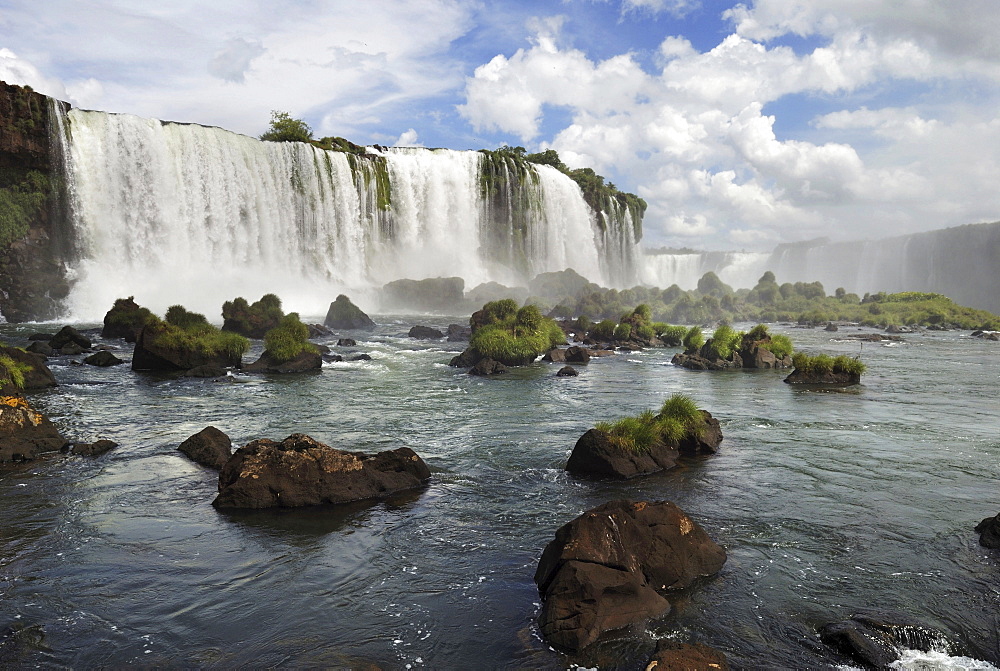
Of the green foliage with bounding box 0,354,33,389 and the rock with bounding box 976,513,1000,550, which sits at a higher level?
the green foliage with bounding box 0,354,33,389

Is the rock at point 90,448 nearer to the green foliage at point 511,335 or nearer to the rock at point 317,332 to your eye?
the green foliage at point 511,335

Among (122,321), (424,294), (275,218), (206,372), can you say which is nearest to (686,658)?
(206,372)

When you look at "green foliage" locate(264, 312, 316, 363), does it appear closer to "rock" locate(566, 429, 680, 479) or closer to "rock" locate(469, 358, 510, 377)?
"rock" locate(469, 358, 510, 377)

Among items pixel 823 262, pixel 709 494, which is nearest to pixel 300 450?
pixel 709 494

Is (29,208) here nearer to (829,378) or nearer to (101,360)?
(101,360)

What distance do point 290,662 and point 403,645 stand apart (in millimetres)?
1190

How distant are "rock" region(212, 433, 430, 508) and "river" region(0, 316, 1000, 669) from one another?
374 mm

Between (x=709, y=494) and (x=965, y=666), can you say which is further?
(x=709, y=494)

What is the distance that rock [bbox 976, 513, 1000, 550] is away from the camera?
9.92 m

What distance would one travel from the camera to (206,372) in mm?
25516

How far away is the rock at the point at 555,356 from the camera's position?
3357cm

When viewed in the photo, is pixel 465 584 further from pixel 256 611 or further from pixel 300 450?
pixel 300 450

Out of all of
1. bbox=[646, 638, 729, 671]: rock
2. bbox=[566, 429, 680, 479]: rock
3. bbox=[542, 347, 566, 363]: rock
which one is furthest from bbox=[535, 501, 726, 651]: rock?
bbox=[542, 347, 566, 363]: rock

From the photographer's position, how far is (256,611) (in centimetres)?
789
